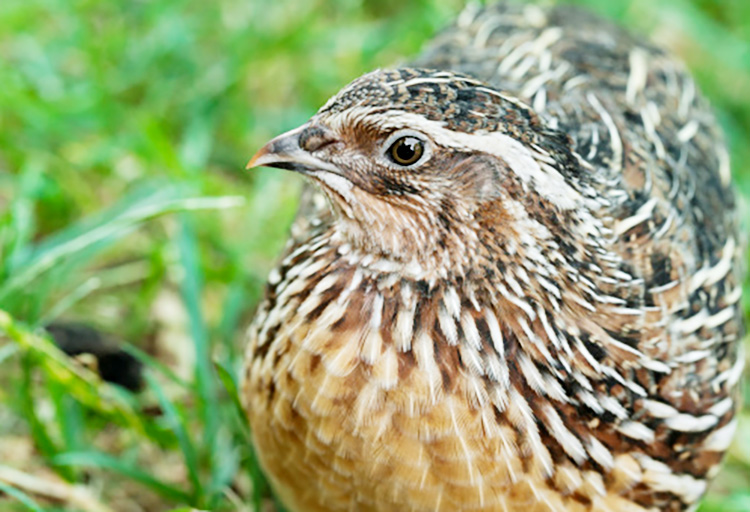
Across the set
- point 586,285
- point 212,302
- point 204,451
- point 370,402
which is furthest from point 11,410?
point 586,285

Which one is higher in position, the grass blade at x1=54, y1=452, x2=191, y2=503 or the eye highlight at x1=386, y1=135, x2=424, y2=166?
the eye highlight at x1=386, y1=135, x2=424, y2=166

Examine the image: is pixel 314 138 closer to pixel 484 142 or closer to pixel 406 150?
pixel 406 150

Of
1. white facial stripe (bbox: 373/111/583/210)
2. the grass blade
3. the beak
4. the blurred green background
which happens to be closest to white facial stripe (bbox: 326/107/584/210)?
white facial stripe (bbox: 373/111/583/210)

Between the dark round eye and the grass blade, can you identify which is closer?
the dark round eye

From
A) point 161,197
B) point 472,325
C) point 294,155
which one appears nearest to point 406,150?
point 294,155

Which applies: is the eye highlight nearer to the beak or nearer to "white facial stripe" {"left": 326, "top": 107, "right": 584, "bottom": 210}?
"white facial stripe" {"left": 326, "top": 107, "right": 584, "bottom": 210}

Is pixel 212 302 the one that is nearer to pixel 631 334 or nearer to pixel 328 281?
pixel 328 281

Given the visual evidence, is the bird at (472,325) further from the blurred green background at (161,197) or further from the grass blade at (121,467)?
the blurred green background at (161,197)
